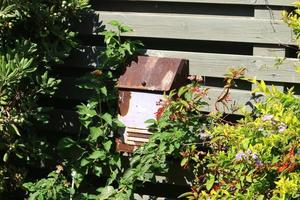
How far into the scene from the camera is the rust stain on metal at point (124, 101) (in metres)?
4.28

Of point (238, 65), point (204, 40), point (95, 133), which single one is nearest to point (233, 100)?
point (238, 65)

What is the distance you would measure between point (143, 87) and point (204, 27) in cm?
60

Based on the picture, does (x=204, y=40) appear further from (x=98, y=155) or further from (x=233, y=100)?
(x=98, y=155)

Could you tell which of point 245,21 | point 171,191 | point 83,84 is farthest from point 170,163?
point 245,21

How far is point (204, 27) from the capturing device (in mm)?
4355

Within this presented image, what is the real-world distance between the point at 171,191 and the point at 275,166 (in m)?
1.42

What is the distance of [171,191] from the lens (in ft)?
15.1

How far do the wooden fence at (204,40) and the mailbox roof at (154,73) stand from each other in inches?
7.9

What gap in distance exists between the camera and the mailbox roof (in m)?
4.16

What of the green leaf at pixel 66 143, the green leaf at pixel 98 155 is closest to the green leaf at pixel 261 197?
the green leaf at pixel 98 155

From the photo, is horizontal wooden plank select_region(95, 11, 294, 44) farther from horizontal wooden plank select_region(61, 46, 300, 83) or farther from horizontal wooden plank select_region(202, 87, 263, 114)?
horizontal wooden plank select_region(202, 87, 263, 114)

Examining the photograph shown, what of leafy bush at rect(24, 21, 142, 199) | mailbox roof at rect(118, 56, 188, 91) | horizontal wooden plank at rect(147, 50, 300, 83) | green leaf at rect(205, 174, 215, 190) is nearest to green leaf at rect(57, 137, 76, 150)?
leafy bush at rect(24, 21, 142, 199)

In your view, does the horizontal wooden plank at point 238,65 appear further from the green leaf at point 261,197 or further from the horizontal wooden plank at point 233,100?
the green leaf at point 261,197

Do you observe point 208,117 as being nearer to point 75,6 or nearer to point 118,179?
point 118,179
